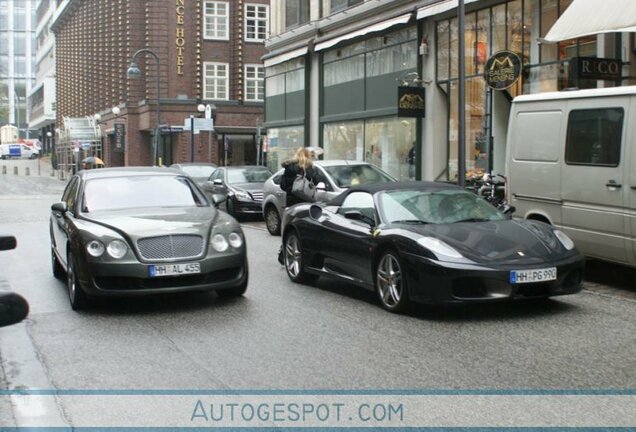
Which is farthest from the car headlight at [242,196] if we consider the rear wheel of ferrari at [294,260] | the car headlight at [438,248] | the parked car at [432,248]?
the car headlight at [438,248]

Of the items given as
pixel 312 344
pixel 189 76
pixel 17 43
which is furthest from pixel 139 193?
pixel 17 43

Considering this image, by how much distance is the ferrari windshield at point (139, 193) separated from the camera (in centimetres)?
938

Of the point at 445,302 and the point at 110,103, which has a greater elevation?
the point at 110,103

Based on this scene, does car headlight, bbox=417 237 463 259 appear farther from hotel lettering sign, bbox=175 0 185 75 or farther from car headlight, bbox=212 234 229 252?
hotel lettering sign, bbox=175 0 185 75

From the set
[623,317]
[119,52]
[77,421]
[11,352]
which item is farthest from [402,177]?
[119,52]

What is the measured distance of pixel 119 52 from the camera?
2279 inches

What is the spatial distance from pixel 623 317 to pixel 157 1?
45426 millimetres

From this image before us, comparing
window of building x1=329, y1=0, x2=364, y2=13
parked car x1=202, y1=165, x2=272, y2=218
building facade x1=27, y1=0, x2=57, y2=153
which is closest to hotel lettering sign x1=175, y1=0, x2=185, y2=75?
window of building x1=329, y1=0, x2=364, y2=13

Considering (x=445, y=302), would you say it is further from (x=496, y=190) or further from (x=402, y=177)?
(x=402, y=177)

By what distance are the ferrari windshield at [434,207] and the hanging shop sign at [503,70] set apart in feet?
26.1

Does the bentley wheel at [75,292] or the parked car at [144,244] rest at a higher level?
the parked car at [144,244]

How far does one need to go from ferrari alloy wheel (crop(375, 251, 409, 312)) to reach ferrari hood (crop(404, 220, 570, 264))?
0.42 m

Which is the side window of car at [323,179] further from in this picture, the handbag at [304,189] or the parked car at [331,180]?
the handbag at [304,189]

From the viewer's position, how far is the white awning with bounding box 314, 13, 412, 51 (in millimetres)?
22031
